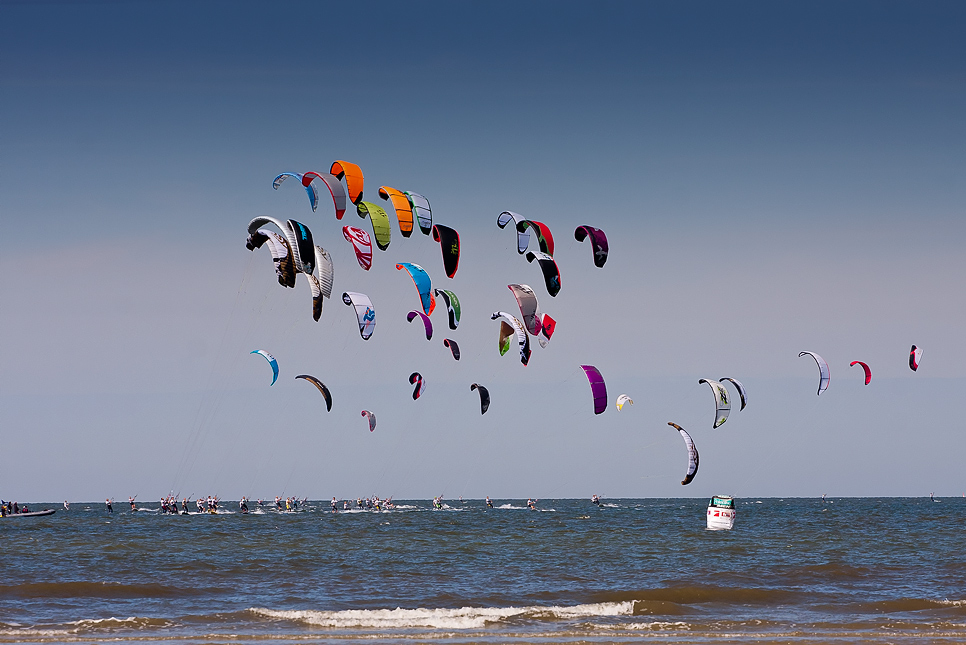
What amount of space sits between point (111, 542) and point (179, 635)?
19.9 metres

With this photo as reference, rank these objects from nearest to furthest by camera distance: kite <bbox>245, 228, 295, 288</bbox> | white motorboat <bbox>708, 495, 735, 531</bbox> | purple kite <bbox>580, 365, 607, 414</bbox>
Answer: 1. kite <bbox>245, 228, 295, 288</bbox>
2. purple kite <bbox>580, 365, 607, 414</bbox>
3. white motorboat <bbox>708, 495, 735, 531</bbox>

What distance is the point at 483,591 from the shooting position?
738 inches

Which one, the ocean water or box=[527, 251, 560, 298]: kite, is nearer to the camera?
the ocean water

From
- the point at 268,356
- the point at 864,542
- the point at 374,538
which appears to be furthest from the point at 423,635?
the point at 864,542

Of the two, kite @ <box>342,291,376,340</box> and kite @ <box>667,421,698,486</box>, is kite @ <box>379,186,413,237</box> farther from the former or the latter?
kite @ <box>667,421,698,486</box>

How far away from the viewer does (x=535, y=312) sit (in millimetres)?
23141

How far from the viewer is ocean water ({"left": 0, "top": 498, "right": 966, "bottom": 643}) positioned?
14.3 metres

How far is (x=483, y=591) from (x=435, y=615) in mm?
3088

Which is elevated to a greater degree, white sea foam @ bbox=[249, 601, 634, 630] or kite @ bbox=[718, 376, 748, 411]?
kite @ bbox=[718, 376, 748, 411]

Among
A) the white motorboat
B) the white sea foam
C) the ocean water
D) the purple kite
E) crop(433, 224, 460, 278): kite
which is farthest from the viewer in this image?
A: the white motorboat

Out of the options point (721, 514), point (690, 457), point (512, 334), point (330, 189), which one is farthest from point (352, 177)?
point (721, 514)

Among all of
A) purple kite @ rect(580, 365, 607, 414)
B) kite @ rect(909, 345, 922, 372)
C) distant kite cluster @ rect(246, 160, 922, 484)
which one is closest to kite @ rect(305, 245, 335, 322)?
distant kite cluster @ rect(246, 160, 922, 484)

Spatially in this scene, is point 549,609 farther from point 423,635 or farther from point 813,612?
point 813,612

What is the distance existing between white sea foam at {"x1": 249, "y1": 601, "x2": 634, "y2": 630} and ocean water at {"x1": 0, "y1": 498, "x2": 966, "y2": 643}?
50mm
